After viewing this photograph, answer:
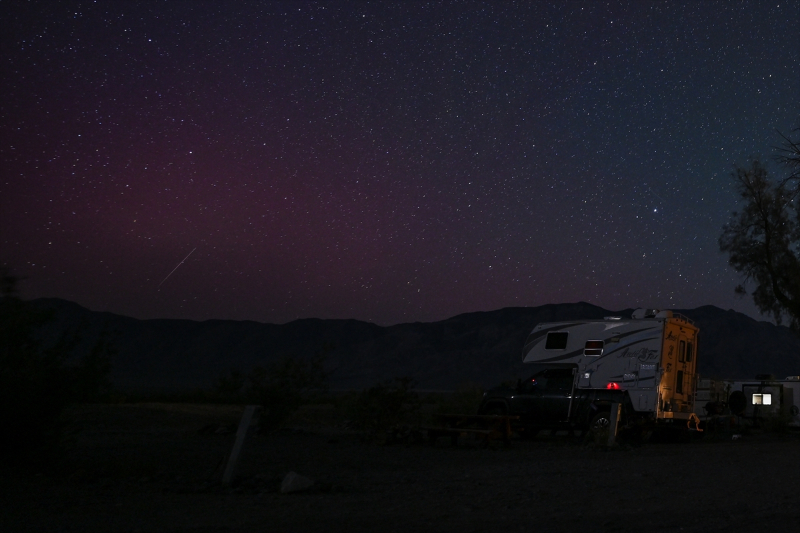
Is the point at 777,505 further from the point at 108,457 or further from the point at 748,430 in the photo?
the point at 748,430

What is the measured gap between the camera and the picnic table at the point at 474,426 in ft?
51.3

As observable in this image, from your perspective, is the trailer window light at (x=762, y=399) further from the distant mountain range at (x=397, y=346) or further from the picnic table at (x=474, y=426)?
the distant mountain range at (x=397, y=346)

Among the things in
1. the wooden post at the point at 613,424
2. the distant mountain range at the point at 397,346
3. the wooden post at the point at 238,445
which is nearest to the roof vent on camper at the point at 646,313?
the wooden post at the point at 613,424

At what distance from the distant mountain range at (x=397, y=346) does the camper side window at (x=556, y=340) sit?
2278 inches

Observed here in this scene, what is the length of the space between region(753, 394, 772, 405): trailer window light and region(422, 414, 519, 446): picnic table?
9641 mm

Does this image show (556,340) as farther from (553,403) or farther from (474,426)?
(474,426)

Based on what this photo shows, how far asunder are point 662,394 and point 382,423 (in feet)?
19.3

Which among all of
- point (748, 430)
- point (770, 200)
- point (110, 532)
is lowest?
point (110, 532)

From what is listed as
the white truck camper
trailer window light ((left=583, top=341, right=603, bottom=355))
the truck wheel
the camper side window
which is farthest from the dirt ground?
the camper side window

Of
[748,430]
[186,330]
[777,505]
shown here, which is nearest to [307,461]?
[777,505]

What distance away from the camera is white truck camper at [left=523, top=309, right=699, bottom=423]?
55.8 ft

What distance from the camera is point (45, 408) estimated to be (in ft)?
32.2

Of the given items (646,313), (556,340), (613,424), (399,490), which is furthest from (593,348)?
(399,490)

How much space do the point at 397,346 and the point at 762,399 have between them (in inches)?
2758
